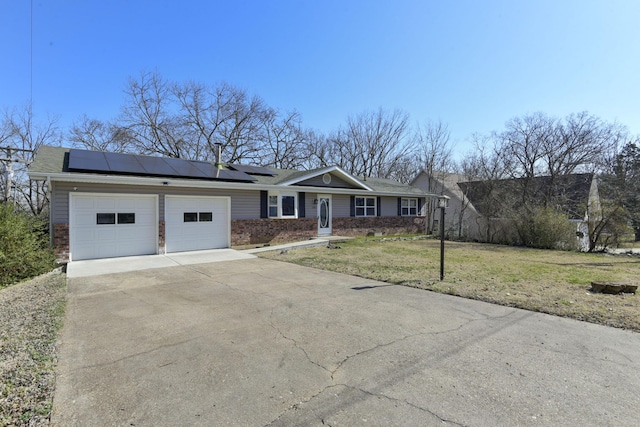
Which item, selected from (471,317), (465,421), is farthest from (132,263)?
(465,421)

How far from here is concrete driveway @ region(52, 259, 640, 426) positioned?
2469 mm

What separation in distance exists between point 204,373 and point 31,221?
9.26 m

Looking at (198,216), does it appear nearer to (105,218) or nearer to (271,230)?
(105,218)

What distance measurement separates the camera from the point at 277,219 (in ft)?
47.8

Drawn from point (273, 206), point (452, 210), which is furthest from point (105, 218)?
point (452, 210)

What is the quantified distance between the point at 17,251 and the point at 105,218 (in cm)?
277

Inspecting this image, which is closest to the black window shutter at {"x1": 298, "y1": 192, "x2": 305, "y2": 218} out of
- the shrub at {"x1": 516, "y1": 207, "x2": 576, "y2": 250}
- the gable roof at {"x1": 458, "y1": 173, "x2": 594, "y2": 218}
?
the shrub at {"x1": 516, "y1": 207, "x2": 576, "y2": 250}

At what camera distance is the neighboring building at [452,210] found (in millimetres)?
19875

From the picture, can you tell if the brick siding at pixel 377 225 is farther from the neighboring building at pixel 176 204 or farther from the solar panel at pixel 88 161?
the solar panel at pixel 88 161

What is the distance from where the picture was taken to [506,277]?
7695 mm

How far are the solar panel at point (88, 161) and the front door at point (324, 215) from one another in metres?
9.20

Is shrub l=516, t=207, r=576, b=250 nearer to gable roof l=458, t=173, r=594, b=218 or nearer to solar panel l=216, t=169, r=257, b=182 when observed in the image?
gable roof l=458, t=173, r=594, b=218

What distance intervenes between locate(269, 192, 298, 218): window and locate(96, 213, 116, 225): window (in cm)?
604

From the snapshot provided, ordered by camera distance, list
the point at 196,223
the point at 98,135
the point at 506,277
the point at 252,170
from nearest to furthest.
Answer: the point at 506,277, the point at 196,223, the point at 252,170, the point at 98,135
